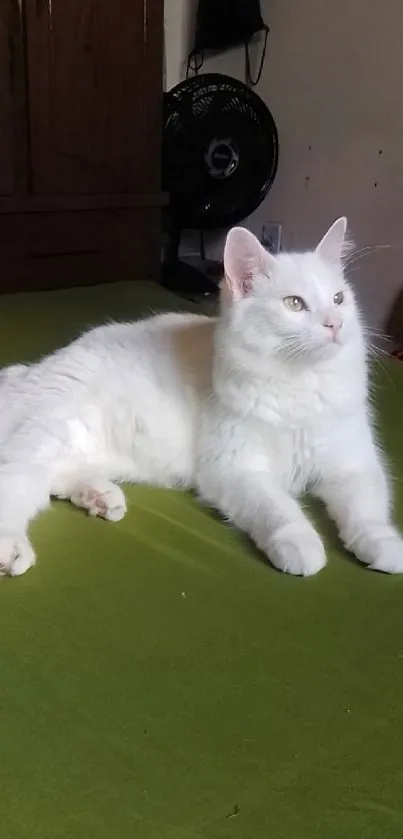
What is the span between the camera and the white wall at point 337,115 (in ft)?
10.3

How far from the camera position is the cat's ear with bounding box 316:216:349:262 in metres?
1.44

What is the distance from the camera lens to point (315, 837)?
0.75 m

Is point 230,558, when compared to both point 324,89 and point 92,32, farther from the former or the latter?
point 324,89

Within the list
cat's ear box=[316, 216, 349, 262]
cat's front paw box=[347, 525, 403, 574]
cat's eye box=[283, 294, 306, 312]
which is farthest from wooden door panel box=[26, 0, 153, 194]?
cat's front paw box=[347, 525, 403, 574]

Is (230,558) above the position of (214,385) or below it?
below

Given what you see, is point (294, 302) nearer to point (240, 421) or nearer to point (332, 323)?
point (332, 323)

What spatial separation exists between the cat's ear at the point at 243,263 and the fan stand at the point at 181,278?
77.8 inches

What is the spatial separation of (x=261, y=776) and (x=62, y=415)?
0.84 meters

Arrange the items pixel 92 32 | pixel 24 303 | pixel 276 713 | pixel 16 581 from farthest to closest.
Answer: pixel 92 32 → pixel 24 303 → pixel 16 581 → pixel 276 713

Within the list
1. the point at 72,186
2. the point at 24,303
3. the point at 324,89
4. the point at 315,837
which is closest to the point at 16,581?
the point at 315,837

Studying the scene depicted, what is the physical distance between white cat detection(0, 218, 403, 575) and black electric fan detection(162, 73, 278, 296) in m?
1.93

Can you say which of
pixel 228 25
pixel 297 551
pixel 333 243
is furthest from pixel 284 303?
pixel 228 25

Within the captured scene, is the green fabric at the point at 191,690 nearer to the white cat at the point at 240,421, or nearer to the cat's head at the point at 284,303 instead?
the white cat at the point at 240,421

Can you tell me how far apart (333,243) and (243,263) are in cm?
19
